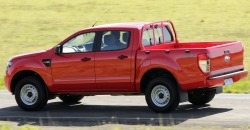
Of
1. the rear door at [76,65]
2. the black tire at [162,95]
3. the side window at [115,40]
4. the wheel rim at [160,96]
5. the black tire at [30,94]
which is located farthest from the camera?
the black tire at [30,94]

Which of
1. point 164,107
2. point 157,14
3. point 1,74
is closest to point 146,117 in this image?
point 164,107

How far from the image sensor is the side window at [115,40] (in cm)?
1488

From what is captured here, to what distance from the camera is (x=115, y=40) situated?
15.0 metres

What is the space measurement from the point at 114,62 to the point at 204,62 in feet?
5.80

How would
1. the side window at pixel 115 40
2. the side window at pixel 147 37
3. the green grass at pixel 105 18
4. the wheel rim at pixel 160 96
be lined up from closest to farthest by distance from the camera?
the wheel rim at pixel 160 96 → the side window at pixel 115 40 → the side window at pixel 147 37 → the green grass at pixel 105 18

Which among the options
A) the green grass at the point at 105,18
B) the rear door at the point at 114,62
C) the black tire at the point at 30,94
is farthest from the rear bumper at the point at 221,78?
the green grass at the point at 105,18

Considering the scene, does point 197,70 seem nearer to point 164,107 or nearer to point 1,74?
point 164,107

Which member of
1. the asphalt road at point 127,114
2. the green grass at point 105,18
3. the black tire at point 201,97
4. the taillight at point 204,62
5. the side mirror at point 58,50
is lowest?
the asphalt road at point 127,114

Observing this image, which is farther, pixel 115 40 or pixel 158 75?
pixel 115 40

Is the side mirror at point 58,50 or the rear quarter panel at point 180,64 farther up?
the side mirror at point 58,50

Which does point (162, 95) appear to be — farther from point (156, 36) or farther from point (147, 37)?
point (156, 36)

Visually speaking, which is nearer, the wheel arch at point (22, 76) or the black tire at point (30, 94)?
the black tire at point (30, 94)

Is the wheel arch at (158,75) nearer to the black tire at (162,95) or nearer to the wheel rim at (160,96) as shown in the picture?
the black tire at (162,95)

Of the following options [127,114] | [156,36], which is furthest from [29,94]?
[156,36]
